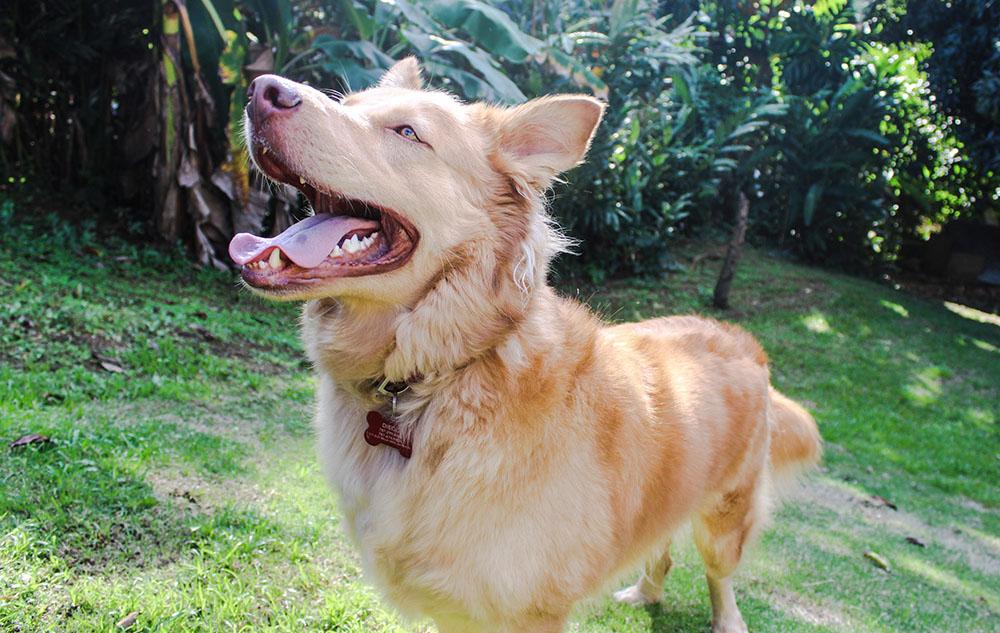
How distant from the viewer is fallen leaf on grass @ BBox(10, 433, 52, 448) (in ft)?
12.8

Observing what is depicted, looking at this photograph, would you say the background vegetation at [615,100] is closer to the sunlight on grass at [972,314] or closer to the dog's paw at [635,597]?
the sunlight on grass at [972,314]

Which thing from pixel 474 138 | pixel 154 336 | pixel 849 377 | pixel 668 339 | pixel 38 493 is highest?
pixel 474 138

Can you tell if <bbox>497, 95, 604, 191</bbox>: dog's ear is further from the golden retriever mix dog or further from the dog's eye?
the dog's eye

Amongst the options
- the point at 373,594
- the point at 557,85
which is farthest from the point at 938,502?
the point at 557,85

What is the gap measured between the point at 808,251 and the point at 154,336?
13.4m

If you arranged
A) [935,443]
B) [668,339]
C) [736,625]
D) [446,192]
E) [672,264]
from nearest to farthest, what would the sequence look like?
[446,192] < [668,339] < [736,625] < [935,443] < [672,264]

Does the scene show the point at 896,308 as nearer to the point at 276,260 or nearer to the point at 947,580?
the point at 947,580

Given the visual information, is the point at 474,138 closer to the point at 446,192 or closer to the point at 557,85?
the point at 446,192

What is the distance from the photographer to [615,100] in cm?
1268

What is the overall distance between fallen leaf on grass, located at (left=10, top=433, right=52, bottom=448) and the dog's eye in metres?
2.80

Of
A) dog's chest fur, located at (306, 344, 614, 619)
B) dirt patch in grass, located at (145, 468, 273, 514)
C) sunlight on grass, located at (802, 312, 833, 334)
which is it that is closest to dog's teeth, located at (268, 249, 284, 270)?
dog's chest fur, located at (306, 344, 614, 619)

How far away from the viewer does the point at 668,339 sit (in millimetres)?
3775

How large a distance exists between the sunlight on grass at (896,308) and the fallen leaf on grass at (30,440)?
43.8 ft

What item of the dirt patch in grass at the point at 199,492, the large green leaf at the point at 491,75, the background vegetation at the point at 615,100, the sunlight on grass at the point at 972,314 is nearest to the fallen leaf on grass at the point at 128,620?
the dirt patch in grass at the point at 199,492
